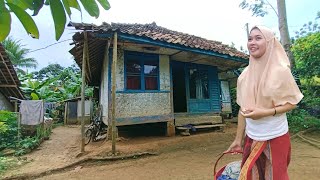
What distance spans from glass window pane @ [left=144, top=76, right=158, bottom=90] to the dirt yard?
179 cm

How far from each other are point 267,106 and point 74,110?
19186mm

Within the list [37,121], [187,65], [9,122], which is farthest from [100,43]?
[9,122]

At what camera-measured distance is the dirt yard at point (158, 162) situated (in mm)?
5043

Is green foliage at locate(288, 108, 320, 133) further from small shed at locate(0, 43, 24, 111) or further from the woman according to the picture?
small shed at locate(0, 43, 24, 111)

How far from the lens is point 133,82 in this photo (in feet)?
26.0

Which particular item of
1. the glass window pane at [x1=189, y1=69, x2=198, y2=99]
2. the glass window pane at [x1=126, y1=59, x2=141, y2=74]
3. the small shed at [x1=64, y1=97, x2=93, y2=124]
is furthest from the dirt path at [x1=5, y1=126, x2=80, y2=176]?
the small shed at [x1=64, y1=97, x2=93, y2=124]

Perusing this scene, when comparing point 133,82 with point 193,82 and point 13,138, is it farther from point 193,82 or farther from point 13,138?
point 13,138

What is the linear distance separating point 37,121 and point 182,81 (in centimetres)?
648

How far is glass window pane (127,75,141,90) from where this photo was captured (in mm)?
7823

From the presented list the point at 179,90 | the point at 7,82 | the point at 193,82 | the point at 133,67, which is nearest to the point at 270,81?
the point at 133,67

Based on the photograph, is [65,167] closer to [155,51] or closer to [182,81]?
[155,51]

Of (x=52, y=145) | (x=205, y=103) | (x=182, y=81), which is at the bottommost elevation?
(x=52, y=145)

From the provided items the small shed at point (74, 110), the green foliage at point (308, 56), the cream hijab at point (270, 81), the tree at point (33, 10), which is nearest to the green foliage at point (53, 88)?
the small shed at point (74, 110)

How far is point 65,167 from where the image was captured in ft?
18.6
